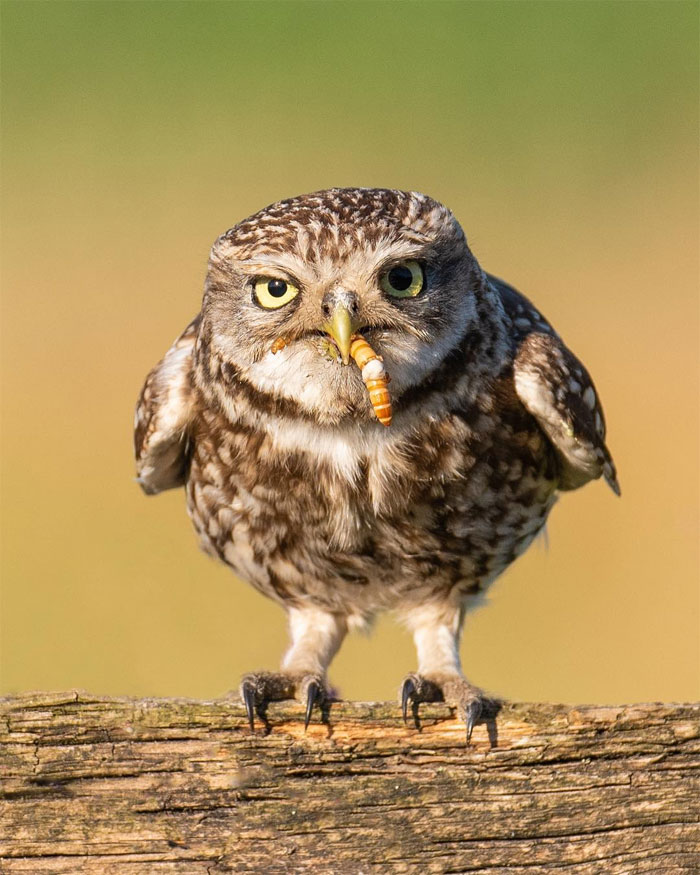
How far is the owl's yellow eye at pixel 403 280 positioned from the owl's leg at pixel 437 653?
0.98 metres

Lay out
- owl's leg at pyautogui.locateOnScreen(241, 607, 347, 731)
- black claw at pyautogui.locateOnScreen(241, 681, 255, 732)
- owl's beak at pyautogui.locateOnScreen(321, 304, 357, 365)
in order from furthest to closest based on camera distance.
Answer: owl's beak at pyautogui.locateOnScreen(321, 304, 357, 365)
owl's leg at pyautogui.locateOnScreen(241, 607, 347, 731)
black claw at pyautogui.locateOnScreen(241, 681, 255, 732)

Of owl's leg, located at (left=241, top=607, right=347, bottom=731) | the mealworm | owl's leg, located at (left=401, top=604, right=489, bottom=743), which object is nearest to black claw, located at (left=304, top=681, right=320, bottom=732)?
owl's leg, located at (left=241, top=607, right=347, bottom=731)

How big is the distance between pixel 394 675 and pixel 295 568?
2838 mm

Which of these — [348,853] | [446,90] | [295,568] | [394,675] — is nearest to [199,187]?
[446,90]

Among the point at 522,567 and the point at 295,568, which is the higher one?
the point at 522,567

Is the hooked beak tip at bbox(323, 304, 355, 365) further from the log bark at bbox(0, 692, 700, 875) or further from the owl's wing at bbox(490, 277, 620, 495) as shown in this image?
the log bark at bbox(0, 692, 700, 875)

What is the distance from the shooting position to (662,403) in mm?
8078

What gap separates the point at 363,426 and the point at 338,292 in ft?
1.60

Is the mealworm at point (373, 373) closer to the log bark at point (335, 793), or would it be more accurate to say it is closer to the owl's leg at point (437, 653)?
Result: the owl's leg at point (437, 653)

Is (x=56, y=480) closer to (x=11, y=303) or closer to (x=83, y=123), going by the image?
(x=11, y=303)

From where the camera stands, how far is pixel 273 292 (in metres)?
3.58

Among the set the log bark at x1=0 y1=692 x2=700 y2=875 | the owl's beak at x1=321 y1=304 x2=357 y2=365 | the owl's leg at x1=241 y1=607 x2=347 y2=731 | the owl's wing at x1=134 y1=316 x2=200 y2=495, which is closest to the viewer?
the log bark at x1=0 y1=692 x2=700 y2=875

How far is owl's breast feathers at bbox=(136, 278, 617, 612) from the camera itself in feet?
12.5

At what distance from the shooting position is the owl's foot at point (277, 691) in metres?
2.97
